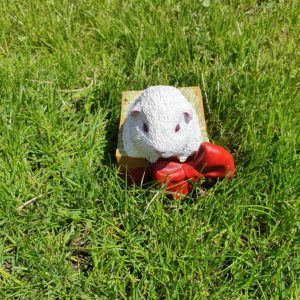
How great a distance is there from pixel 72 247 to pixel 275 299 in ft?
2.52

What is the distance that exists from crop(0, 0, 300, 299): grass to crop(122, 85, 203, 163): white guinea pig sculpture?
9.1 inches

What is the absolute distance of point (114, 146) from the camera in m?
2.17

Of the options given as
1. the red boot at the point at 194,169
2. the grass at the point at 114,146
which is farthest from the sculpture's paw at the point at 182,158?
the grass at the point at 114,146

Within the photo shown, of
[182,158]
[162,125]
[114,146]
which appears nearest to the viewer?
[162,125]

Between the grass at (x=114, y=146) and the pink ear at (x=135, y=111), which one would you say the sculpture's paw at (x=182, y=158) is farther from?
the pink ear at (x=135, y=111)

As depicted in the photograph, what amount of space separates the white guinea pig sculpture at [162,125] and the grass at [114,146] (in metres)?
0.23

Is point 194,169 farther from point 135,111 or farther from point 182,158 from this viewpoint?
point 135,111

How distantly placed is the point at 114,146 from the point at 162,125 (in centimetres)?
64

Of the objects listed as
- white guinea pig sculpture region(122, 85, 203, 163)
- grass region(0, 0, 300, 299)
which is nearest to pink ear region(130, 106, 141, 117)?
white guinea pig sculpture region(122, 85, 203, 163)

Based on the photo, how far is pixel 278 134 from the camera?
2086 millimetres

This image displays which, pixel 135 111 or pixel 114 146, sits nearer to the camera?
pixel 135 111

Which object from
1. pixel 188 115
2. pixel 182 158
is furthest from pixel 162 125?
pixel 182 158

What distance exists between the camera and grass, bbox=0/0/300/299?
67.5 inches

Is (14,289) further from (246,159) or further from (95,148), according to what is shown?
(246,159)
